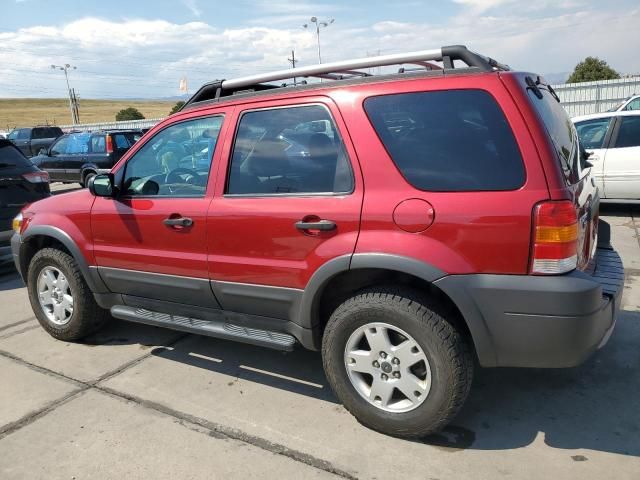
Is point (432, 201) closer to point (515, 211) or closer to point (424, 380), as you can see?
point (515, 211)

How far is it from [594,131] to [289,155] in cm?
653

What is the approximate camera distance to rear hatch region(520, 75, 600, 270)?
2.53m

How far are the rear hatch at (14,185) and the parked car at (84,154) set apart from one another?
706 centimetres

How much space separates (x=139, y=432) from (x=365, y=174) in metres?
1.89

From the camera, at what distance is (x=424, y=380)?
276cm

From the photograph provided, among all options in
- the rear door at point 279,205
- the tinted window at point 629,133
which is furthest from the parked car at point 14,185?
the tinted window at point 629,133

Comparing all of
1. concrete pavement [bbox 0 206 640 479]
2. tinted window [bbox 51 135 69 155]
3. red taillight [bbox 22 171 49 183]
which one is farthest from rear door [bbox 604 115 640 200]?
tinted window [bbox 51 135 69 155]

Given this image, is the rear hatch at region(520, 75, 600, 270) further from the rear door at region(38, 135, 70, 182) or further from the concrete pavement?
the rear door at region(38, 135, 70, 182)

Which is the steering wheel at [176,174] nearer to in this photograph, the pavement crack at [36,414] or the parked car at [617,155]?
the pavement crack at [36,414]

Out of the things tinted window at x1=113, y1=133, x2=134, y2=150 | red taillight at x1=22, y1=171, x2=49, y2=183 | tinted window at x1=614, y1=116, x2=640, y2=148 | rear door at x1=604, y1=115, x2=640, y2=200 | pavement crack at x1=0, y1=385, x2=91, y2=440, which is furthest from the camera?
tinted window at x1=113, y1=133, x2=134, y2=150

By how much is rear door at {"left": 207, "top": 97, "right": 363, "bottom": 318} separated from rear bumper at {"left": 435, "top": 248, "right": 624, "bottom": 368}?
0.67m

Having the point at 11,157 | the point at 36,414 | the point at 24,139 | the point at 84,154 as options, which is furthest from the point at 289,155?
the point at 24,139

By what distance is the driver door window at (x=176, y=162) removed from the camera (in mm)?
3439

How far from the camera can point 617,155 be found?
7.62 m
